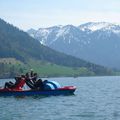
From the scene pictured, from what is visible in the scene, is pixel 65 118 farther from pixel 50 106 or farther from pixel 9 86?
pixel 9 86

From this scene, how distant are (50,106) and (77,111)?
7.29 m

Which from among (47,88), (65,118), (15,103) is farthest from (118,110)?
(47,88)

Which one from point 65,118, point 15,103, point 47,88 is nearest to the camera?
point 65,118

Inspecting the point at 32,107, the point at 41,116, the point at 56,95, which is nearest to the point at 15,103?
the point at 32,107

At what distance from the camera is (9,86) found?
74875 mm

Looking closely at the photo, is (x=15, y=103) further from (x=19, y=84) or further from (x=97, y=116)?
(x=97, y=116)

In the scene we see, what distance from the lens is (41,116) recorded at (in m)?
46.8

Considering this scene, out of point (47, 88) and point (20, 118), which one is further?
point (47, 88)

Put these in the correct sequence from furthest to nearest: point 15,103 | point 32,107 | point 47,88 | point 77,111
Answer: point 47,88, point 15,103, point 32,107, point 77,111

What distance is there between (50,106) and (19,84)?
17.6 m

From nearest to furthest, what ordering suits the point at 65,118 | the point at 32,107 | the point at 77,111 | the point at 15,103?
the point at 65,118 < the point at 77,111 < the point at 32,107 < the point at 15,103

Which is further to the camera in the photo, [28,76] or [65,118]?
[28,76]

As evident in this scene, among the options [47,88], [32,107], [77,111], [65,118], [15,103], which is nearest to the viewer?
[65,118]

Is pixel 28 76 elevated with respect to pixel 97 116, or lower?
elevated
